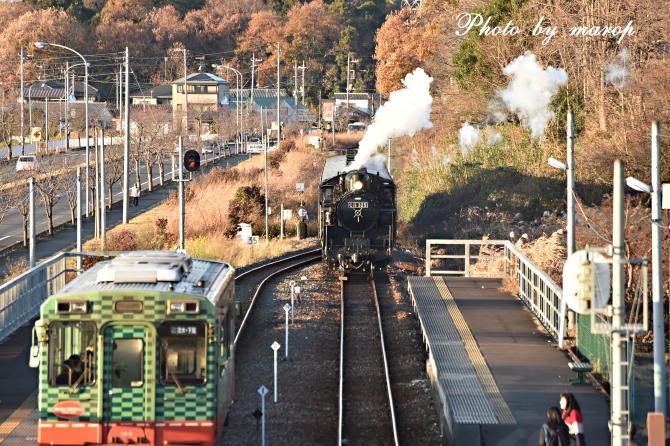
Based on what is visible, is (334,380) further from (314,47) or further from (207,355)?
(314,47)

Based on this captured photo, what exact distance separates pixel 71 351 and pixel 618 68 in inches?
1094

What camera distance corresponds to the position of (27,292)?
20.5 metres

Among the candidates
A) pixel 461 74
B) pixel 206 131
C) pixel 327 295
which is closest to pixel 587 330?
pixel 327 295

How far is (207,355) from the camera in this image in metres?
11.1

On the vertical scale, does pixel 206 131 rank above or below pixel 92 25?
below

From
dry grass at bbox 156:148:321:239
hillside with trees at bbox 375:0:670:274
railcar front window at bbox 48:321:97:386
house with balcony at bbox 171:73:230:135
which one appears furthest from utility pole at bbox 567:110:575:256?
house with balcony at bbox 171:73:230:135

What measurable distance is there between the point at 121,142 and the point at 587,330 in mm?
43774

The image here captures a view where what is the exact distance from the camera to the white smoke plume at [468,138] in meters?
43.2

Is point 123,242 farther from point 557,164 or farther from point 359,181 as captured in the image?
point 557,164

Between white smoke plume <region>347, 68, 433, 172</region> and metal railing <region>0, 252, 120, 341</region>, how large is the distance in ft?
29.2

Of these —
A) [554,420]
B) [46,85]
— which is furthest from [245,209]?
[46,85]

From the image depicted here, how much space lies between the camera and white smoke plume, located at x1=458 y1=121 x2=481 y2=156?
142 feet

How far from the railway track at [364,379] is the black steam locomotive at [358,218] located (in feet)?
4.92

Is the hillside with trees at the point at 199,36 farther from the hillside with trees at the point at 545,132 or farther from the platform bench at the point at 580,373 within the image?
the platform bench at the point at 580,373
